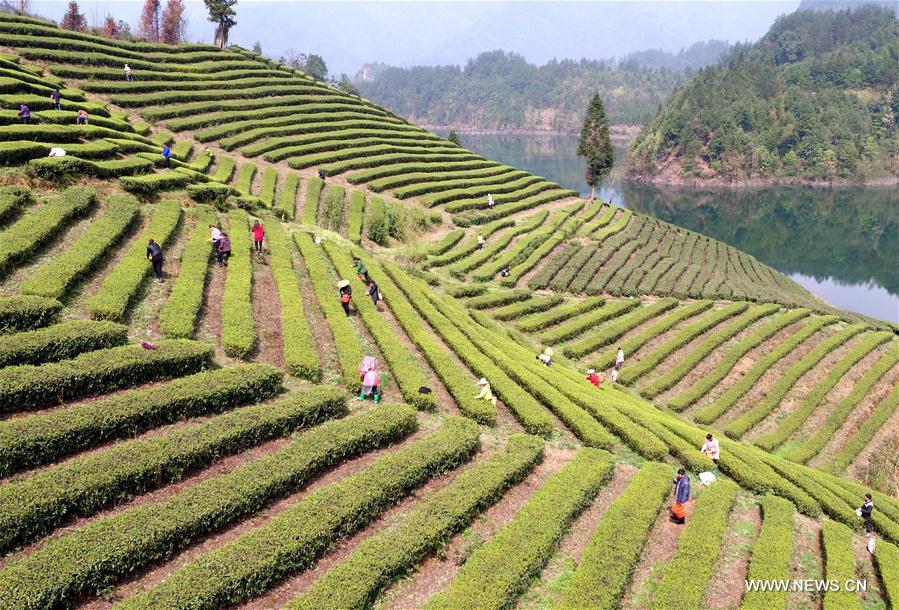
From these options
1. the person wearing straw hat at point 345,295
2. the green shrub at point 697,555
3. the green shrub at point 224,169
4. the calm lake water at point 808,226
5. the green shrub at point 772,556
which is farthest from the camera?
the calm lake water at point 808,226

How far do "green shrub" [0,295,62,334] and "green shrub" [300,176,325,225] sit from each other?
2440 cm

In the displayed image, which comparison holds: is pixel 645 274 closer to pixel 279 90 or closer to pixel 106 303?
pixel 106 303

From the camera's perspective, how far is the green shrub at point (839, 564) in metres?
14.4

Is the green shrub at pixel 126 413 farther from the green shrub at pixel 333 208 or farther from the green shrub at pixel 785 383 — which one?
the green shrub at pixel 333 208

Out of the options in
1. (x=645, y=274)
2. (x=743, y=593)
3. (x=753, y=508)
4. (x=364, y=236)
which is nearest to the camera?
(x=743, y=593)

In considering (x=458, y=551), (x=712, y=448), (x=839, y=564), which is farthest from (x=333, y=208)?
(x=839, y=564)

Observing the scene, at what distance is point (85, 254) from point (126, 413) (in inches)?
376

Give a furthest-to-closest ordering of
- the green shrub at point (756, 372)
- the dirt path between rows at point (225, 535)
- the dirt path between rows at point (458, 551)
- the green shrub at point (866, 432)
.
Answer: the green shrub at point (756, 372) → the green shrub at point (866, 432) → the dirt path between rows at point (458, 551) → the dirt path between rows at point (225, 535)

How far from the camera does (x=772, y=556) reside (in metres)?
15.4

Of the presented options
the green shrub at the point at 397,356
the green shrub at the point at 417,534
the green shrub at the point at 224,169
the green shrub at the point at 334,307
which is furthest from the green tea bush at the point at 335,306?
the green shrub at the point at 224,169

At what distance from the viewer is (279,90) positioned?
2586 inches

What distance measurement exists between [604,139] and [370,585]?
69475 mm

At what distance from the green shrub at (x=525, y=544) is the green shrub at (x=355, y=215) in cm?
2688

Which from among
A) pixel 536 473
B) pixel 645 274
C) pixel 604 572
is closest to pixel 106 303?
pixel 536 473
